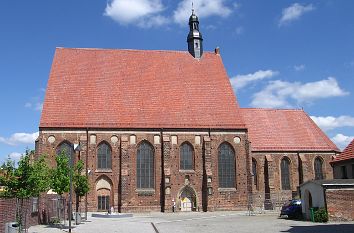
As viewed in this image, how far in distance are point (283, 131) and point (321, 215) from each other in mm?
21238

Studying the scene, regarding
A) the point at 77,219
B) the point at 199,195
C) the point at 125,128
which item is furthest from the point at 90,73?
the point at 77,219

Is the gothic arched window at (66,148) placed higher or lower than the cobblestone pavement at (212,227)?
higher

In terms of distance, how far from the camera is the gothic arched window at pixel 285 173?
46.5 metres

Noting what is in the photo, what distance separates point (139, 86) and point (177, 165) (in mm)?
9530

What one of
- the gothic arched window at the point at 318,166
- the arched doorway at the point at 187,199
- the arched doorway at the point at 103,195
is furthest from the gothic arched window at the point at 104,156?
the gothic arched window at the point at 318,166

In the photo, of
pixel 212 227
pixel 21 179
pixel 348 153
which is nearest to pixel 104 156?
pixel 212 227

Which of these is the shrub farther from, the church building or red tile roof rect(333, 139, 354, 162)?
the church building

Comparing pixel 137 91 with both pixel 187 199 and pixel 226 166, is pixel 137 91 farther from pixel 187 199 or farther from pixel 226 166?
pixel 187 199

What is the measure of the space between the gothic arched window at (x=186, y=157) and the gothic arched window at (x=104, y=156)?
23.4ft

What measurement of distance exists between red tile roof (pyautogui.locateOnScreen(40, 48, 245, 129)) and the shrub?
650 inches

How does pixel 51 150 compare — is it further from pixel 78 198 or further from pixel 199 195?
pixel 199 195

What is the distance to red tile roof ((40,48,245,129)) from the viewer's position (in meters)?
42.3

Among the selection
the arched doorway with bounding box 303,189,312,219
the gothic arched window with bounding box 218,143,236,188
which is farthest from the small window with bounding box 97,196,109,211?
the arched doorway with bounding box 303,189,312,219

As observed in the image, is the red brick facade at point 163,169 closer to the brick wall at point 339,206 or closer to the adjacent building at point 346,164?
the adjacent building at point 346,164
